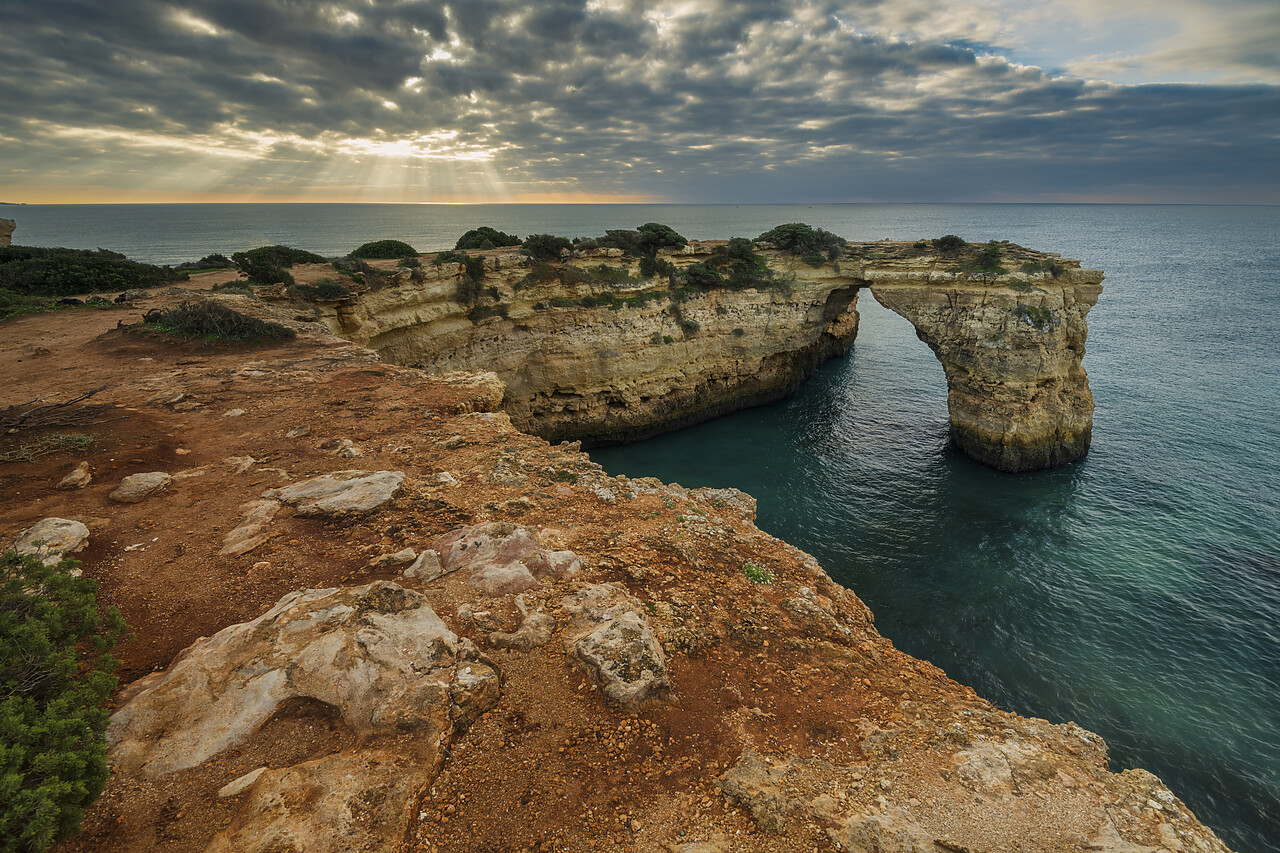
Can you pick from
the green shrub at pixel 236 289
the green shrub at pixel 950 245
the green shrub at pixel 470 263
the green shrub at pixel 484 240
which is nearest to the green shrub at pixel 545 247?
the green shrub at pixel 470 263

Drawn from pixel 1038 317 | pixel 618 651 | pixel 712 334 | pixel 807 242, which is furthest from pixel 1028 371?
pixel 618 651

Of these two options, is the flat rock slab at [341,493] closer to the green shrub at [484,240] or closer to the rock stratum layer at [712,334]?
the rock stratum layer at [712,334]


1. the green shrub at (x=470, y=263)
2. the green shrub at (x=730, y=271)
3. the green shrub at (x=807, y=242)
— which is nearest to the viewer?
the green shrub at (x=470, y=263)

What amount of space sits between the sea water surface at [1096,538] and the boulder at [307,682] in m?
14.0

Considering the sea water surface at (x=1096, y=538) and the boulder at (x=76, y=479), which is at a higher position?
the boulder at (x=76, y=479)

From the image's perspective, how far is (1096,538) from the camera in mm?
18734

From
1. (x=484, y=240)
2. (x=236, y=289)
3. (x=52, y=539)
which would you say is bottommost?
(x=52, y=539)

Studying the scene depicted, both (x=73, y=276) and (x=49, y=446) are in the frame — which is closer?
(x=49, y=446)

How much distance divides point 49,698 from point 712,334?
2965cm

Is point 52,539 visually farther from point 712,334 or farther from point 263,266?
point 712,334

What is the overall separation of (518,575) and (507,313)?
2194 centimetres

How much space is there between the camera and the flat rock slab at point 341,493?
8.08 metres

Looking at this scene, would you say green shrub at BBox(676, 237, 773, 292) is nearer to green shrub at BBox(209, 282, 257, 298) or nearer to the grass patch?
green shrub at BBox(209, 282, 257, 298)

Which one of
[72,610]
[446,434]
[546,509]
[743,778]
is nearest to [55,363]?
[446,434]
